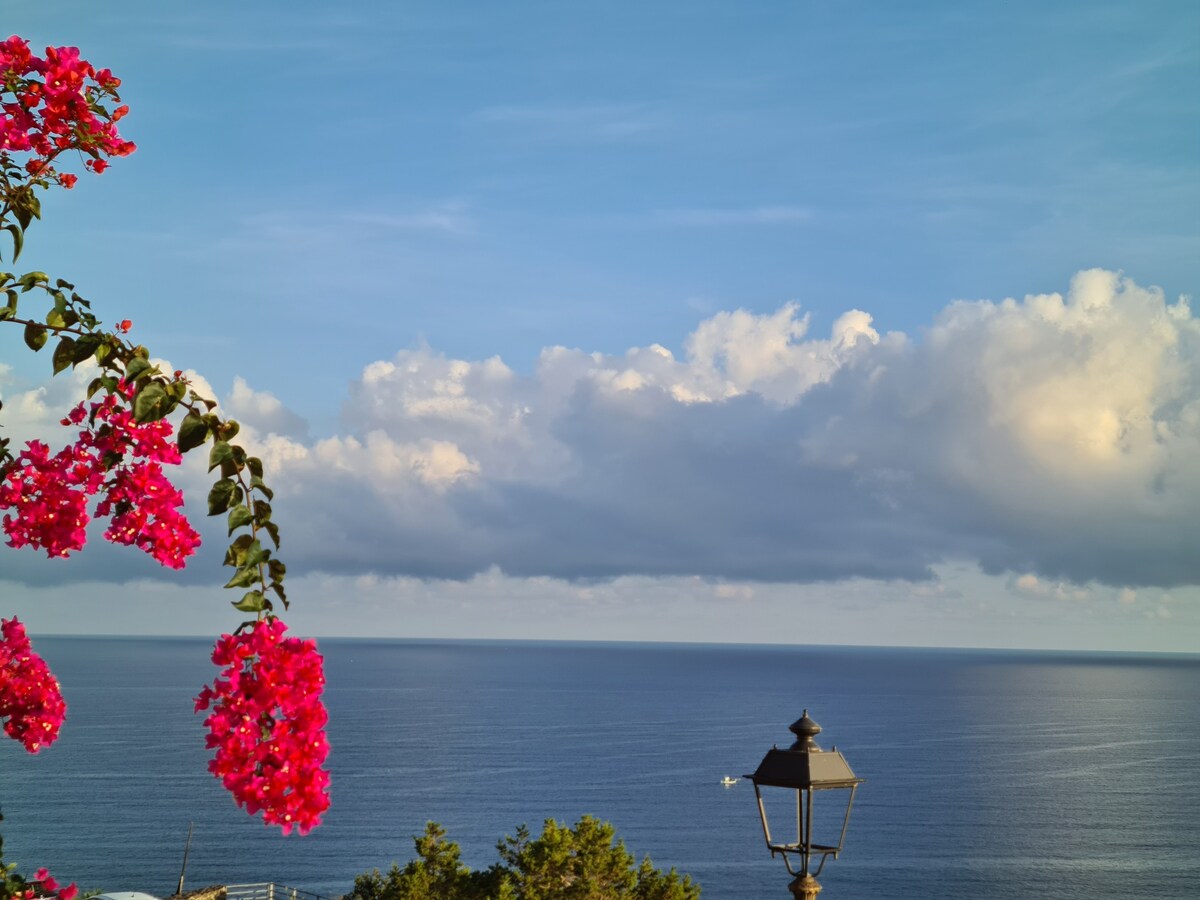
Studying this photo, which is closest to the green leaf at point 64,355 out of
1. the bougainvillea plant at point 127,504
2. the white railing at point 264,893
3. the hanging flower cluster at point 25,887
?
the bougainvillea plant at point 127,504

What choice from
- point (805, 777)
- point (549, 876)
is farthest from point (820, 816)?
point (805, 777)

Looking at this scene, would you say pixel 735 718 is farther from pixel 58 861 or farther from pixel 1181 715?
pixel 58 861

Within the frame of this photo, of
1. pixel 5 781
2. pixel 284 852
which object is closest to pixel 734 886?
pixel 284 852

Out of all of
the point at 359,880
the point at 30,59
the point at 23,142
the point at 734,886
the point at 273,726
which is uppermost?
the point at 30,59

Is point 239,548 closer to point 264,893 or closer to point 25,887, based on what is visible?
point 25,887

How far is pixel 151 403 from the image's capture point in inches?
113

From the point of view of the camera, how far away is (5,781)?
91.9 meters

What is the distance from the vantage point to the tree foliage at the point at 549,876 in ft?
85.5

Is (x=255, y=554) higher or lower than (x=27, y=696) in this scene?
higher

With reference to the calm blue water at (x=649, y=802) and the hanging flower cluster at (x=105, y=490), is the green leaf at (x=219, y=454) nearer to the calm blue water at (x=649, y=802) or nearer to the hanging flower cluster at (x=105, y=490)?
the hanging flower cluster at (x=105, y=490)

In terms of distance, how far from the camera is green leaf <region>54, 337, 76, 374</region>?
3.05 meters

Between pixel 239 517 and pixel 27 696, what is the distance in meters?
1.52

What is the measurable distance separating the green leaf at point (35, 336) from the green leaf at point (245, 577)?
0.90 m

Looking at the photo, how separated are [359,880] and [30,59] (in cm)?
2867
